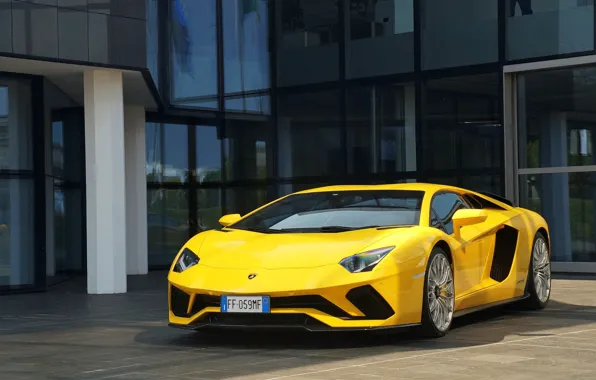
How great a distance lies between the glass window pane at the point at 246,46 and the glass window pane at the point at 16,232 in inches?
262

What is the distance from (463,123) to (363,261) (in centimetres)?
1106

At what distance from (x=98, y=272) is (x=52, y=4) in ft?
12.4

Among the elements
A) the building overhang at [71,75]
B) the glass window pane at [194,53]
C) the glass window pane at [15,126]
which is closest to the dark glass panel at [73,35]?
the building overhang at [71,75]

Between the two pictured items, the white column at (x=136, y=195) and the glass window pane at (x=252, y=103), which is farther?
the glass window pane at (x=252, y=103)

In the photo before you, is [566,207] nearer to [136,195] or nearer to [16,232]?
[136,195]

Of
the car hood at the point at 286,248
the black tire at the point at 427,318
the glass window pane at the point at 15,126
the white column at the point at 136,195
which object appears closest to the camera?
the car hood at the point at 286,248

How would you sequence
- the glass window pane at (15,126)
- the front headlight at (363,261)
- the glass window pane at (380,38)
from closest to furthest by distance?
the front headlight at (363,261), the glass window pane at (15,126), the glass window pane at (380,38)

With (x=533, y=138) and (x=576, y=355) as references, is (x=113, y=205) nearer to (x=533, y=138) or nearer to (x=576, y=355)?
(x=533, y=138)

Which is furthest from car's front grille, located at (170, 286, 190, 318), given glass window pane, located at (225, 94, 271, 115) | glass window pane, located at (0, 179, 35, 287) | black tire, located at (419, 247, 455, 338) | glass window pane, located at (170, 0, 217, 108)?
glass window pane, located at (225, 94, 271, 115)

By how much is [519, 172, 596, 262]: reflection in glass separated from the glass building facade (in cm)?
2

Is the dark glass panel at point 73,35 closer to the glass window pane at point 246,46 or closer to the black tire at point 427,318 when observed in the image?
the glass window pane at point 246,46

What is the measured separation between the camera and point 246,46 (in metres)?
21.5

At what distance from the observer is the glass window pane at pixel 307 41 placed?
20.2 m

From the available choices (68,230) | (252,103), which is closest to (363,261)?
(68,230)
